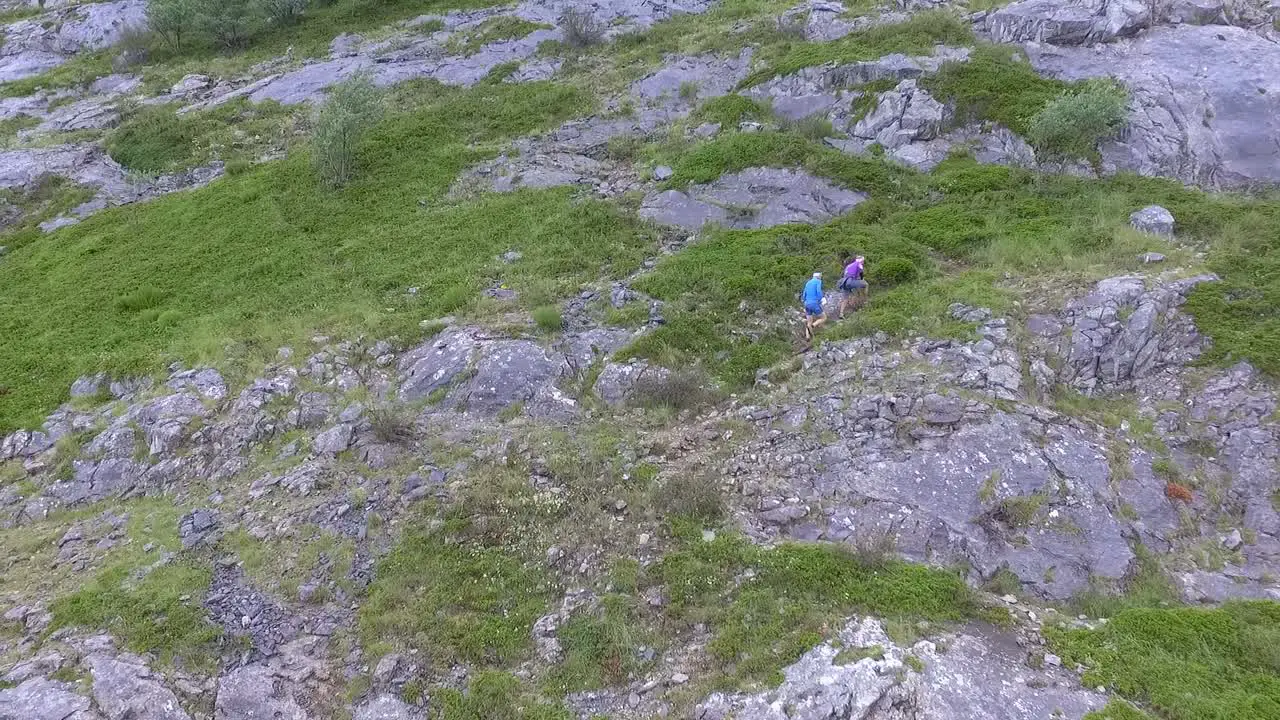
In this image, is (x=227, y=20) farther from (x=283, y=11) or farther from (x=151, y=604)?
(x=151, y=604)

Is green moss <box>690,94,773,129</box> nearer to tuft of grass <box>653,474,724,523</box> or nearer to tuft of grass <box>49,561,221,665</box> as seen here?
tuft of grass <box>653,474,724,523</box>

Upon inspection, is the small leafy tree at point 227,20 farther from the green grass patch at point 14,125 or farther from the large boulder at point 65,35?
the green grass patch at point 14,125

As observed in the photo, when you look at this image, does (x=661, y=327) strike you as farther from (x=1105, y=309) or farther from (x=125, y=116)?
(x=125, y=116)

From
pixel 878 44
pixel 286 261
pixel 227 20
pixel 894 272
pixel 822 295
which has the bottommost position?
pixel 894 272

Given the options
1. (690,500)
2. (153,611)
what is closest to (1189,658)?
(690,500)

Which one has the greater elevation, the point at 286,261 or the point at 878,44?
the point at 878,44

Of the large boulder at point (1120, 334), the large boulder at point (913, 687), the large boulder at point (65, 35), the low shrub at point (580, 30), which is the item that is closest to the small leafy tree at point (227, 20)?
the large boulder at point (65, 35)

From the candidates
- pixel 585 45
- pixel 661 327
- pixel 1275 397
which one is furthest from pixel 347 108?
pixel 1275 397
